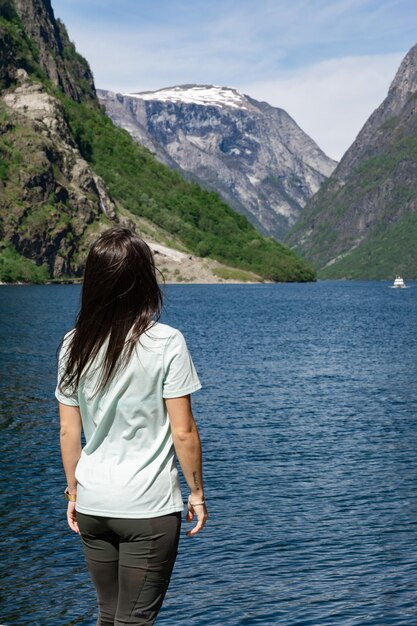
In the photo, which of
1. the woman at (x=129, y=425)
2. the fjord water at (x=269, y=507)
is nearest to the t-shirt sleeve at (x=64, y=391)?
the woman at (x=129, y=425)

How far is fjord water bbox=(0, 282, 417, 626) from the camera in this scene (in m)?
20.0

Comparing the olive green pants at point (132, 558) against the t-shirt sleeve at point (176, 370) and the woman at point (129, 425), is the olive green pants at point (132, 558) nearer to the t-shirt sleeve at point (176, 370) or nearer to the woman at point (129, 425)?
the woman at point (129, 425)

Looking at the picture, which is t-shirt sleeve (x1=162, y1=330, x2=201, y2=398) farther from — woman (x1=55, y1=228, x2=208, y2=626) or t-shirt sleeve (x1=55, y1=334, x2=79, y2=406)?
t-shirt sleeve (x1=55, y1=334, x2=79, y2=406)

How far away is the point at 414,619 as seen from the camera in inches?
758

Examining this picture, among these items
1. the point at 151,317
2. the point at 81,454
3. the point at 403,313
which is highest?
the point at 151,317

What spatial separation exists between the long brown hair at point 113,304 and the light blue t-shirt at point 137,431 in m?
0.09

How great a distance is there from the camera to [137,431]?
811 cm

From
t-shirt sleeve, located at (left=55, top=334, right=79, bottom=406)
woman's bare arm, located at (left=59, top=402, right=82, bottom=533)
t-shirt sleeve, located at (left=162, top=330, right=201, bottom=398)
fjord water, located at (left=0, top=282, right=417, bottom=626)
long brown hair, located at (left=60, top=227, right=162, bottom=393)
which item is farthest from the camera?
fjord water, located at (left=0, top=282, right=417, bottom=626)

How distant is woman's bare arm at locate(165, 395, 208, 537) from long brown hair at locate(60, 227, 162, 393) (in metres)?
0.63

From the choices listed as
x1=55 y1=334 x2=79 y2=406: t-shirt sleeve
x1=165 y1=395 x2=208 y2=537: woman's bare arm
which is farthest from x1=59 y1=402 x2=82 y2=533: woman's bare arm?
x1=165 y1=395 x2=208 y2=537: woman's bare arm

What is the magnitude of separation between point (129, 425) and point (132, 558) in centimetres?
116

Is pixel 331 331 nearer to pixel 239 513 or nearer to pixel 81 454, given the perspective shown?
pixel 239 513

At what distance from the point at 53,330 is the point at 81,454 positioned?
8920 centimetres

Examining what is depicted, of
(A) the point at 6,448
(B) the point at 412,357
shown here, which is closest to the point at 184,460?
(A) the point at 6,448
